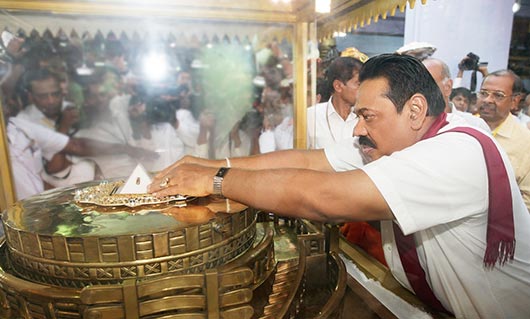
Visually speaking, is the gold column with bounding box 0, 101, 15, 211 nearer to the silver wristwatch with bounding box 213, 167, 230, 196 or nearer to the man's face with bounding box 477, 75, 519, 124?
the silver wristwatch with bounding box 213, 167, 230, 196

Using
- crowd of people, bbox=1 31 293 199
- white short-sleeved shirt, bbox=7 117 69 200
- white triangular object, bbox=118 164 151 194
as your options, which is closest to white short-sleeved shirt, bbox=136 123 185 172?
crowd of people, bbox=1 31 293 199

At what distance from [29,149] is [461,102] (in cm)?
350

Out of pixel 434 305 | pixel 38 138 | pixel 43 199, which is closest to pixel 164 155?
pixel 38 138

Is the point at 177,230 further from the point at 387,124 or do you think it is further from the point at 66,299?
the point at 387,124

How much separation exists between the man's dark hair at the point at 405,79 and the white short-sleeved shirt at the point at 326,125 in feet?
2.46

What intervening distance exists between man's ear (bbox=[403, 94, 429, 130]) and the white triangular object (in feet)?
3.64

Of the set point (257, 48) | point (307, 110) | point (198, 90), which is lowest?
point (307, 110)

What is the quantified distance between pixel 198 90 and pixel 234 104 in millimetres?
400

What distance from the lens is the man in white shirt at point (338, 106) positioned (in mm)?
1897

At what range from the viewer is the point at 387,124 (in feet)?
3.92

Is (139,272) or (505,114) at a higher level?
(505,114)

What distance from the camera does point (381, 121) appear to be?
1197 mm

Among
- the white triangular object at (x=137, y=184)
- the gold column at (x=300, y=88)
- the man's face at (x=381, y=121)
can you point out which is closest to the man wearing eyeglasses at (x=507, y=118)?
the man's face at (x=381, y=121)

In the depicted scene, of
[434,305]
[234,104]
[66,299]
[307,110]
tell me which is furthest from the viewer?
[234,104]
